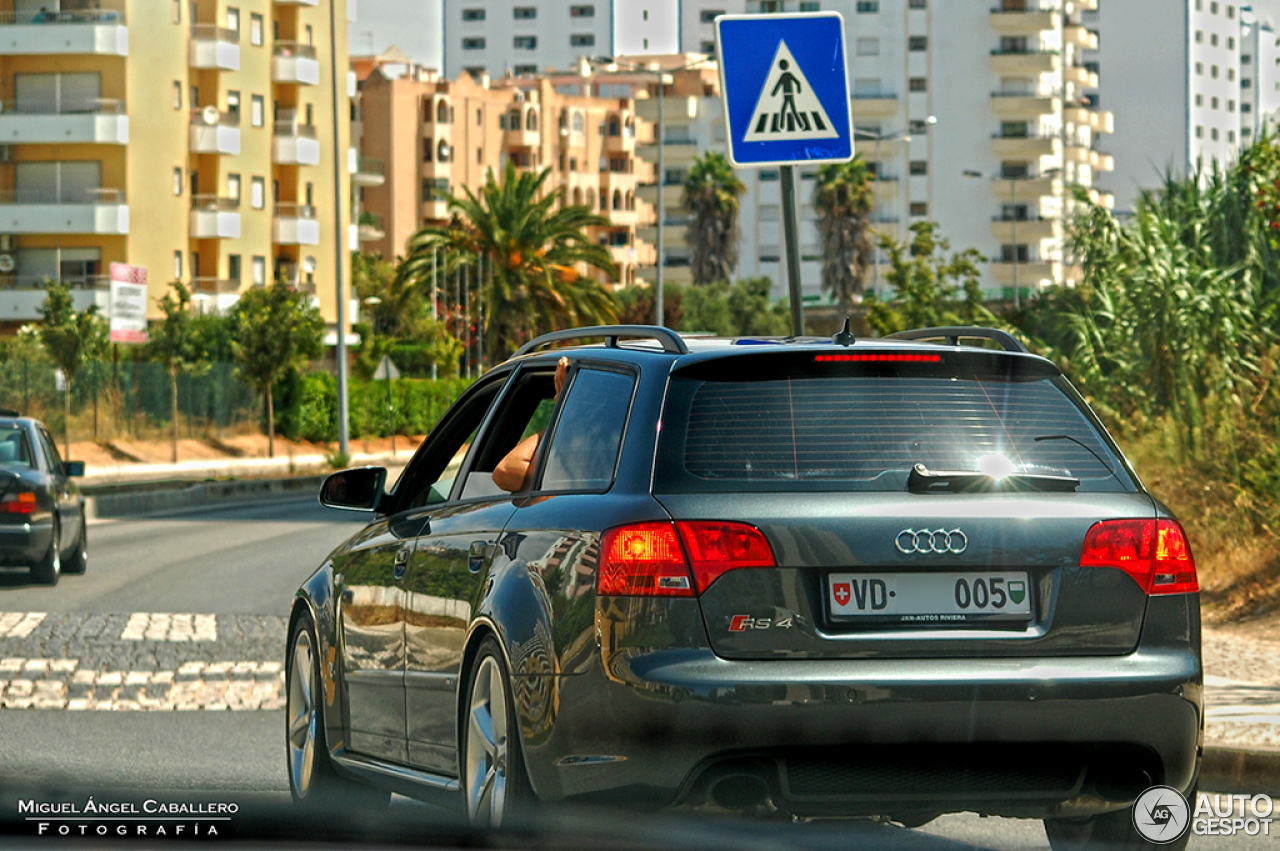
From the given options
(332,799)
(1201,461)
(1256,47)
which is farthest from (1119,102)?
(332,799)

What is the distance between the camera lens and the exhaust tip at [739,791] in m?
4.59

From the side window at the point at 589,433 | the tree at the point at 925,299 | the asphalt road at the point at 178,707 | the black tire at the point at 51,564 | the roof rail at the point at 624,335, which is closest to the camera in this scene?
the asphalt road at the point at 178,707

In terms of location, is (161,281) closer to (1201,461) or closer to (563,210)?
(563,210)

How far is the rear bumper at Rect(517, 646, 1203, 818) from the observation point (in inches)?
180

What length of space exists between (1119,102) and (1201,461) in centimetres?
14804

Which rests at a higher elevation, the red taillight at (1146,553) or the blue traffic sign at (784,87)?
the blue traffic sign at (784,87)

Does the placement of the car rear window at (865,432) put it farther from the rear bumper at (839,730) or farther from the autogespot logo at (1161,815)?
the autogespot logo at (1161,815)

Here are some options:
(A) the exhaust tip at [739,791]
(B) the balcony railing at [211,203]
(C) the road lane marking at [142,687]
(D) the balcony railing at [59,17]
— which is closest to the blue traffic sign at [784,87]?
(C) the road lane marking at [142,687]

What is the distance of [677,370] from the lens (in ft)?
16.7

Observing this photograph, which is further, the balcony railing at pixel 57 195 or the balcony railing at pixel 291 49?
the balcony railing at pixel 291 49


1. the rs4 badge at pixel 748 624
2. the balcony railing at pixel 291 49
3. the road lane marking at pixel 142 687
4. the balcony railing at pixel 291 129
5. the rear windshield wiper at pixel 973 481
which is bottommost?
the road lane marking at pixel 142 687

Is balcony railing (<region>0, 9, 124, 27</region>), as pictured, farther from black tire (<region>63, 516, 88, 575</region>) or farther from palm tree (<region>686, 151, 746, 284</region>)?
black tire (<region>63, 516, 88, 575</region>)

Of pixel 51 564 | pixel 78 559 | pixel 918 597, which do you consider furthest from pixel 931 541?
pixel 78 559

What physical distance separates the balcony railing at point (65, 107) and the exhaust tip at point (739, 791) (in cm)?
7359
